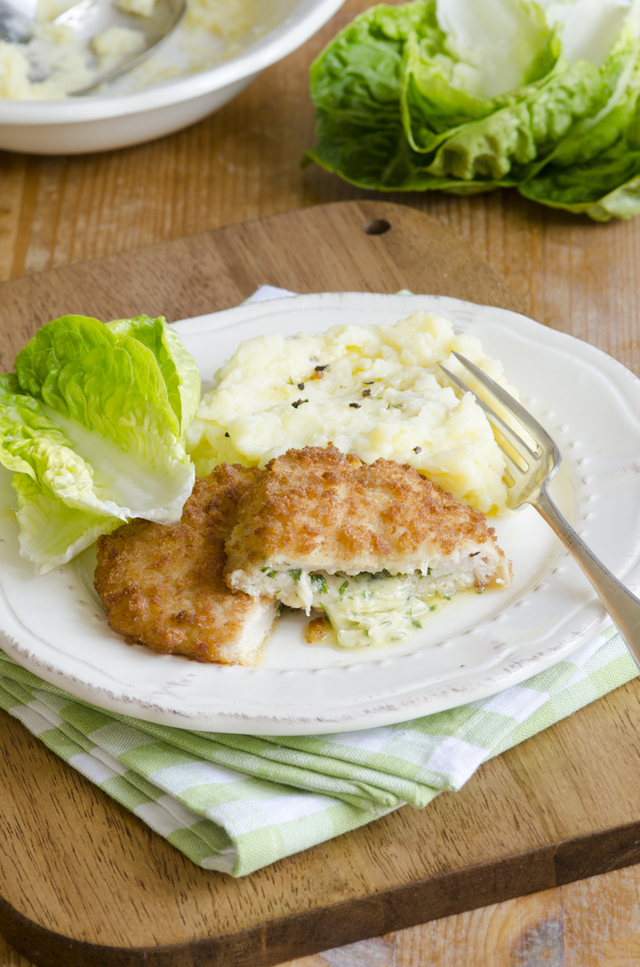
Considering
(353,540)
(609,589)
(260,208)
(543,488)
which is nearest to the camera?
(609,589)

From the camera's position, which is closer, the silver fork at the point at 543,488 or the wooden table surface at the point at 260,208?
the silver fork at the point at 543,488

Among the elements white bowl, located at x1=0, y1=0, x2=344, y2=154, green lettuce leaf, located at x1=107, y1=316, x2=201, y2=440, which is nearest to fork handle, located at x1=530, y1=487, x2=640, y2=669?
green lettuce leaf, located at x1=107, y1=316, x2=201, y2=440

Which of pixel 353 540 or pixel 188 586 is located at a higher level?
pixel 353 540

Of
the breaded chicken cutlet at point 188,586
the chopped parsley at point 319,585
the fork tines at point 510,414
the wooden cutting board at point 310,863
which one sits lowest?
the wooden cutting board at point 310,863

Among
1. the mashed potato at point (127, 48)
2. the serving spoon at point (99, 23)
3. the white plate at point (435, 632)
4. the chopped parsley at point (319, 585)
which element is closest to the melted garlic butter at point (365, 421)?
the chopped parsley at point (319, 585)

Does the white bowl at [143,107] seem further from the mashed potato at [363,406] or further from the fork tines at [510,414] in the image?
the fork tines at [510,414]

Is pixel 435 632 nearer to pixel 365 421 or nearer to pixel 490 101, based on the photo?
pixel 365 421

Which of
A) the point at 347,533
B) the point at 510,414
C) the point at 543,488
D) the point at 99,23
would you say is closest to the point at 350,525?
the point at 347,533
